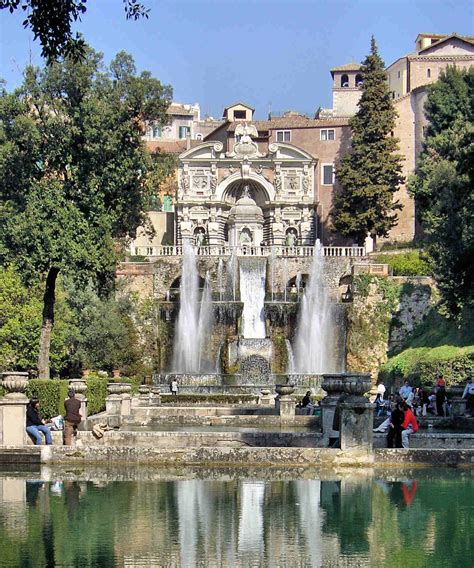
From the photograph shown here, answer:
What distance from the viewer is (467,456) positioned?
786 inches

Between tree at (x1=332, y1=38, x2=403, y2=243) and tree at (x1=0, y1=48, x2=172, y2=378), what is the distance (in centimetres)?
3259

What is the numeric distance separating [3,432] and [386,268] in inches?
1639

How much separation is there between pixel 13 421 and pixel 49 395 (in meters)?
9.33

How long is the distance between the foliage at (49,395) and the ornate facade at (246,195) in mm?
45265

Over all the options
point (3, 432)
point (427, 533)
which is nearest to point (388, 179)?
point (3, 432)

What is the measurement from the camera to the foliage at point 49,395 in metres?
30.7

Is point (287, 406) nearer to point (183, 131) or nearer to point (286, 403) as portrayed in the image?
point (286, 403)

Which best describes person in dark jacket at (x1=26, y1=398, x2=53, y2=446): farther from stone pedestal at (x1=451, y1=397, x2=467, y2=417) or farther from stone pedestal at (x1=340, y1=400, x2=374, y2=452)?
stone pedestal at (x1=451, y1=397, x2=467, y2=417)

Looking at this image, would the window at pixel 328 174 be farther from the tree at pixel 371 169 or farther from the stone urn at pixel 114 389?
the stone urn at pixel 114 389

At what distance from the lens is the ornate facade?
76.2 m

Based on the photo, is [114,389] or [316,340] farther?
[316,340]

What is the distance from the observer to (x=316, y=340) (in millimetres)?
59281

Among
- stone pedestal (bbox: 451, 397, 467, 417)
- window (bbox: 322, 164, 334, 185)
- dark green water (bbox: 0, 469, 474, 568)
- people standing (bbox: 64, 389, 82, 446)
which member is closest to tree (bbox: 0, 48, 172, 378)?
stone pedestal (bbox: 451, 397, 467, 417)

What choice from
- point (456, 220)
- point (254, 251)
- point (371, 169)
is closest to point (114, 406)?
point (456, 220)
